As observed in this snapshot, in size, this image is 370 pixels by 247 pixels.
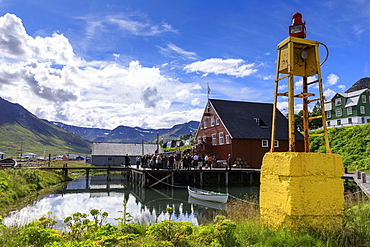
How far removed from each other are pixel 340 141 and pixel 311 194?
32.7 metres

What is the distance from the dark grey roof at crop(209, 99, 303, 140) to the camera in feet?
118

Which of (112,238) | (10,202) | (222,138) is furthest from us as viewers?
(222,138)

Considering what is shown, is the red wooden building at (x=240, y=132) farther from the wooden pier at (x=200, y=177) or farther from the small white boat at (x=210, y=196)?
the small white boat at (x=210, y=196)

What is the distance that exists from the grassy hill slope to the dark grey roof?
3836 mm

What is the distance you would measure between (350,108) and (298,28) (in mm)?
53639

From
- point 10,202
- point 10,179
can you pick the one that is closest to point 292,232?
point 10,202

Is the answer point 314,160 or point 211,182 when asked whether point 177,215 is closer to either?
point 314,160

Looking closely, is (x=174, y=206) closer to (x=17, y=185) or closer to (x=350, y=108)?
(x=17, y=185)

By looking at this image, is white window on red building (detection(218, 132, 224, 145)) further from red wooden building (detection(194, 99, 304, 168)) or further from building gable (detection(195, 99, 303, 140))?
building gable (detection(195, 99, 303, 140))

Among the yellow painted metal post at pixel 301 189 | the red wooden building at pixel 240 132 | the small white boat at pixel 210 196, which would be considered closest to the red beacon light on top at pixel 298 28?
the yellow painted metal post at pixel 301 189

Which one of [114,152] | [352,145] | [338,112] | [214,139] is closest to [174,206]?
[214,139]

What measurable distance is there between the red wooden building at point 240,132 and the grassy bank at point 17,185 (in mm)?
19519

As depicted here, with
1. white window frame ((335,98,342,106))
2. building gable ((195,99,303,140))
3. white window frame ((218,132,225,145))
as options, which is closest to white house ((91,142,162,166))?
building gable ((195,99,303,140))

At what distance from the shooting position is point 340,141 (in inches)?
1335
